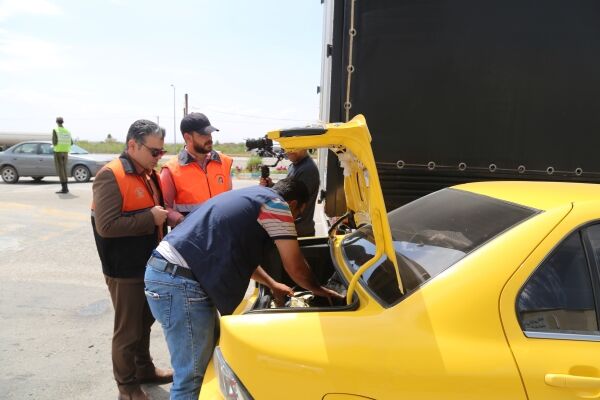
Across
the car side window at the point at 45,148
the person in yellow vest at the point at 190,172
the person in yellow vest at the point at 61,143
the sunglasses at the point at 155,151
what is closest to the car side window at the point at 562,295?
the sunglasses at the point at 155,151

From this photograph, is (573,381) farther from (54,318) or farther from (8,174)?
(8,174)

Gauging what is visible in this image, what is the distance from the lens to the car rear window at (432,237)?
68.2 inches

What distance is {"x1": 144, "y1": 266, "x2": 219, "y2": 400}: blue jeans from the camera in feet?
7.22

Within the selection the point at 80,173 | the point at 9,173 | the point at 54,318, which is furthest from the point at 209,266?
the point at 9,173

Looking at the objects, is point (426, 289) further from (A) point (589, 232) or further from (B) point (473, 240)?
(A) point (589, 232)

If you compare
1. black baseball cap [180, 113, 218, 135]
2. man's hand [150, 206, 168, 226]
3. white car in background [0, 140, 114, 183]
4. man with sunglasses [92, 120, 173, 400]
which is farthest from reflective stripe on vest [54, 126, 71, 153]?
man's hand [150, 206, 168, 226]

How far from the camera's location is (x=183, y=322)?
87.4 inches

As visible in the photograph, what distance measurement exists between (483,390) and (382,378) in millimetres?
325

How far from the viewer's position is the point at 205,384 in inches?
78.6

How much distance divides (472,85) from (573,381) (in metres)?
2.27

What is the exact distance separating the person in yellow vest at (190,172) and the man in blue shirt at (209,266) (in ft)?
3.91

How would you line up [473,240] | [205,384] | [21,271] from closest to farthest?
[473,240] < [205,384] < [21,271]

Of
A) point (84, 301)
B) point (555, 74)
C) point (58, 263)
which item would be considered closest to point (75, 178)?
point (58, 263)

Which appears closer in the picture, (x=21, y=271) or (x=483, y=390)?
(x=483, y=390)
